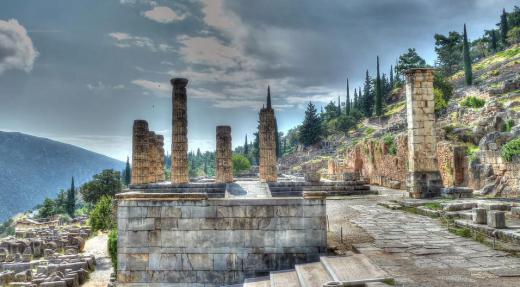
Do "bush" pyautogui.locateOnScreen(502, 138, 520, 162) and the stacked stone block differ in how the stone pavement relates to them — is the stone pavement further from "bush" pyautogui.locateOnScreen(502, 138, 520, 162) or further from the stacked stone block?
the stacked stone block

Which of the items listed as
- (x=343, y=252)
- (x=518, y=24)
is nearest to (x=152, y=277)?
(x=343, y=252)

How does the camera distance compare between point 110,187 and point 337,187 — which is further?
point 110,187

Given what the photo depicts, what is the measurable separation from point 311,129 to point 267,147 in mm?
48839

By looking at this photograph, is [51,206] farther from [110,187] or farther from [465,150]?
[465,150]

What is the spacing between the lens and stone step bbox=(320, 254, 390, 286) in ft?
16.6

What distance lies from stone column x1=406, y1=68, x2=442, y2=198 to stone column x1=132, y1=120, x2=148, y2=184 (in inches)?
496

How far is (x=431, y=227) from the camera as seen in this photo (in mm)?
8555

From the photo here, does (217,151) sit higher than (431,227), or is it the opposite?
(217,151)

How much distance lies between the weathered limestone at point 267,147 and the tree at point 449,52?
2177 inches

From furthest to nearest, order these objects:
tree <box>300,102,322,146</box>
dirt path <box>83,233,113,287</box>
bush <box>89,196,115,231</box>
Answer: tree <box>300,102,322,146</box> < bush <box>89,196,115,231</box> < dirt path <box>83,233,113,287</box>

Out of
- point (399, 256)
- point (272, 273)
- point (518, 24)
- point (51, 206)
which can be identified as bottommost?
point (51, 206)

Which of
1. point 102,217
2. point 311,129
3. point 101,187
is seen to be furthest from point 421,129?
point 311,129

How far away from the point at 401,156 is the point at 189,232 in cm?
1662

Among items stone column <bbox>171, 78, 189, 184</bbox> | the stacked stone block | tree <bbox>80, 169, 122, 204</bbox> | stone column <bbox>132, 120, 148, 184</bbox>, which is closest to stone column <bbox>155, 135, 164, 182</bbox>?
stone column <bbox>132, 120, 148, 184</bbox>
